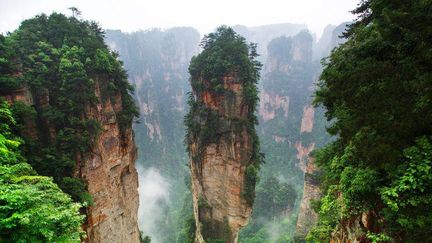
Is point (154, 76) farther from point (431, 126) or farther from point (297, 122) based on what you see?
point (431, 126)

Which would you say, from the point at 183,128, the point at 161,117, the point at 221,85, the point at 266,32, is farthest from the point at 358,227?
the point at 266,32

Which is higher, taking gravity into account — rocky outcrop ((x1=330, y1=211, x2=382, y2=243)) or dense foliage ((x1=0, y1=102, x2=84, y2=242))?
dense foliage ((x1=0, y1=102, x2=84, y2=242))

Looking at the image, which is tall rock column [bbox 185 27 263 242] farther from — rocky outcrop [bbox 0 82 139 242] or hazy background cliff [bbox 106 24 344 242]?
hazy background cliff [bbox 106 24 344 242]

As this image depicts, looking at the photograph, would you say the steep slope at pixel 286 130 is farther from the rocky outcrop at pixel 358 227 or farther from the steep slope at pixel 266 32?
the steep slope at pixel 266 32

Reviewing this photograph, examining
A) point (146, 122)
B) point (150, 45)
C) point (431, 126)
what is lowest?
point (146, 122)

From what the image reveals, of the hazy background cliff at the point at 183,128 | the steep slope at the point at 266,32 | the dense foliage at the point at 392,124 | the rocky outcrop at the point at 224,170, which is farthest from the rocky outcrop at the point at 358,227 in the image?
the steep slope at the point at 266,32

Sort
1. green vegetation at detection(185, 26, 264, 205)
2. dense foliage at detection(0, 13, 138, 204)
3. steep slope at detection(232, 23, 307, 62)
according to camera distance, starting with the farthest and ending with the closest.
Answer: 1. steep slope at detection(232, 23, 307, 62)
2. green vegetation at detection(185, 26, 264, 205)
3. dense foliage at detection(0, 13, 138, 204)

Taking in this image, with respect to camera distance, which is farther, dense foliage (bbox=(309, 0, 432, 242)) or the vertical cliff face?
the vertical cliff face

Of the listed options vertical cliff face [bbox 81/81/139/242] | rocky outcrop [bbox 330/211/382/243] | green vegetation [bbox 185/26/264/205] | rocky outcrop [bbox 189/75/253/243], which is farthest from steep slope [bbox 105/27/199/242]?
rocky outcrop [bbox 330/211/382/243]

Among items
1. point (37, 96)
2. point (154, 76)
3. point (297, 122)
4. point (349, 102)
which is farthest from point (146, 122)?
point (349, 102)
